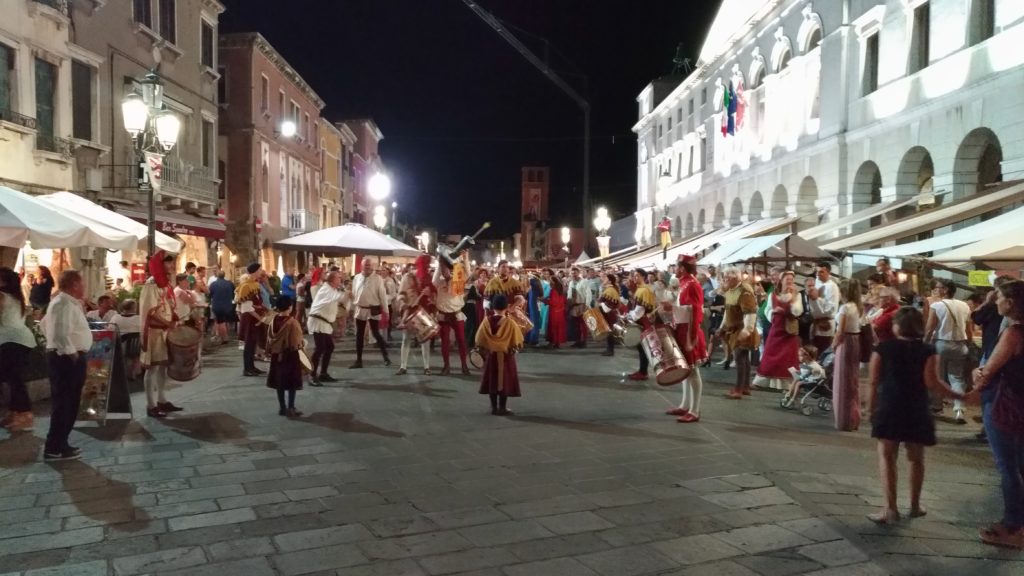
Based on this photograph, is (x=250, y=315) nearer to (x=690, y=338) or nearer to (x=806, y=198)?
(x=690, y=338)

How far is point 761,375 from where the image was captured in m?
11.1

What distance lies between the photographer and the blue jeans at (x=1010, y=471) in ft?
16.5

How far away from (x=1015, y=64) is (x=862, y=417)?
28.5ft

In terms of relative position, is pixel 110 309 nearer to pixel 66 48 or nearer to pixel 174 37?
pixel 66 48

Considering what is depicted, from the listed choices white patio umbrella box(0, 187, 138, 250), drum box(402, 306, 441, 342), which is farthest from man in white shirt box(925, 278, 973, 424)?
white patio umbrella box(0, 187, 138, 250)

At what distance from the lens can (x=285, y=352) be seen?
8906 millimetres

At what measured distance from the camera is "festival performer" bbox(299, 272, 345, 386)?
1117 centimetres

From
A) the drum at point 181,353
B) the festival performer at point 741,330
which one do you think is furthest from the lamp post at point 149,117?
the festival performer at point 741,330

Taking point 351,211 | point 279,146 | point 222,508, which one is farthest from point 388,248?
point 351,211

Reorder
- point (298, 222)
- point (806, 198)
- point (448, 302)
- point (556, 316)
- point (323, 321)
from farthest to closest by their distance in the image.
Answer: point (298, 222), point (806, 198), point (556, 316), point (448, 302), point (323, 321)

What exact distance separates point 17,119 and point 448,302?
8.98 m

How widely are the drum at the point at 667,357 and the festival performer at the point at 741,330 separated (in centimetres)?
211

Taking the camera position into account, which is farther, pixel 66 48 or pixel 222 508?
pixel 66 48

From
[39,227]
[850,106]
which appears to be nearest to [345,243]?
[39,227]
